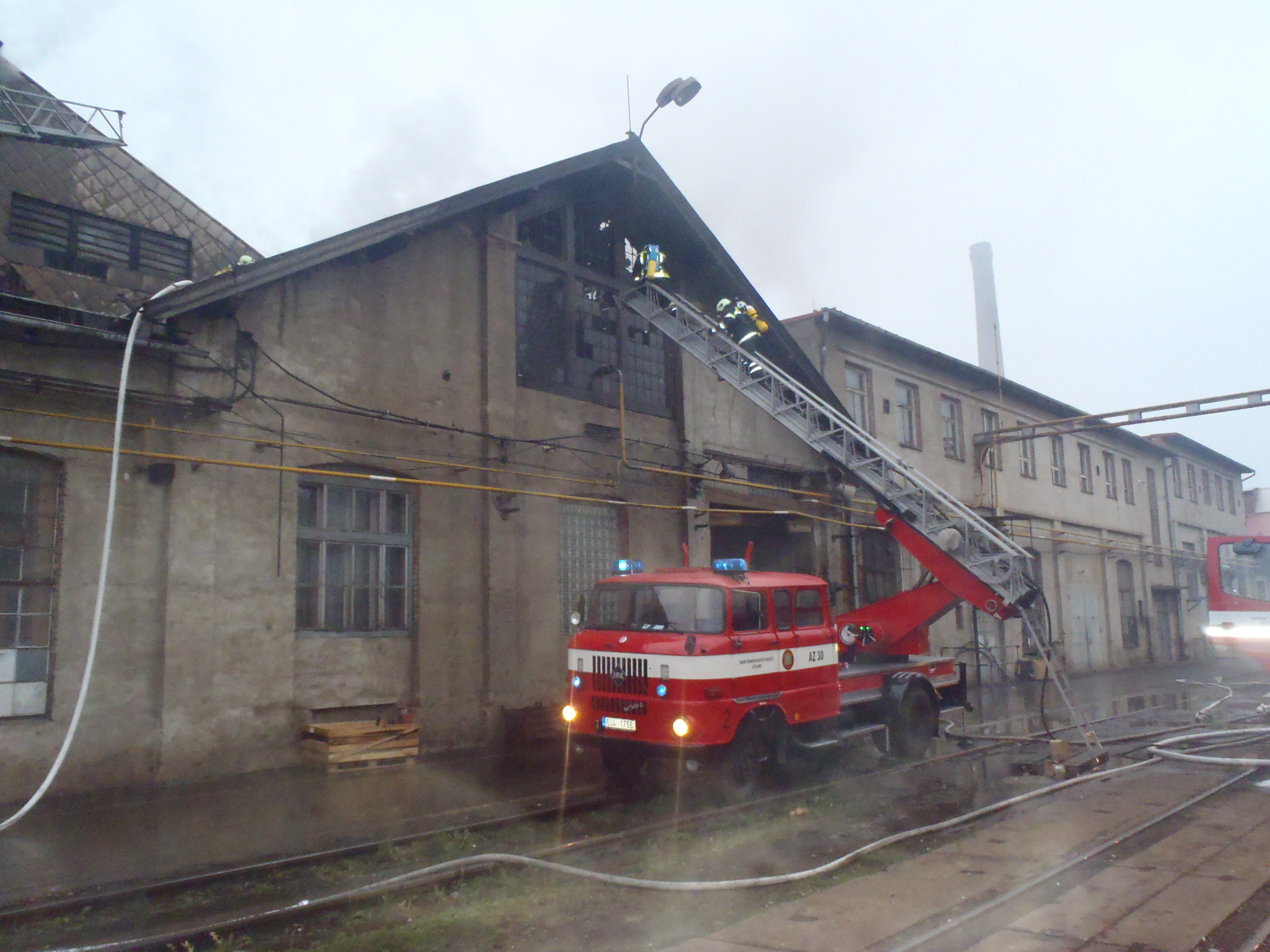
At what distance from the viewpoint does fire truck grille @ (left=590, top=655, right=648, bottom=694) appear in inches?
369

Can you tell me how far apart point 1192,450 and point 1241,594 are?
28578 mm

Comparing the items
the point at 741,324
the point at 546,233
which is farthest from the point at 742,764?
the point at 546,233

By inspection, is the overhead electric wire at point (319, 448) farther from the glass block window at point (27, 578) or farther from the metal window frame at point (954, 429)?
the metal window frame at point (954, 429)

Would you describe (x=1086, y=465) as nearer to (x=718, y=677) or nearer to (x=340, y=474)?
(x=718, y=677)

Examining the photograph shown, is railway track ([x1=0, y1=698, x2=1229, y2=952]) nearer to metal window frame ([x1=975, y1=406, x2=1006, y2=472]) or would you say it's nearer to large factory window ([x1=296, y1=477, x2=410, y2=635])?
large factory window ([x1=296, y1=477, x2=410, y2=635])

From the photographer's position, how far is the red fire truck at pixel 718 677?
29.9ft

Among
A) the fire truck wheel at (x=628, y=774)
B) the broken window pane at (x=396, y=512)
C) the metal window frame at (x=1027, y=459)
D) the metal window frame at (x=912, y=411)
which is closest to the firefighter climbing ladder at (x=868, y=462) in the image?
the fire truck wheel at (x=628, y=774)

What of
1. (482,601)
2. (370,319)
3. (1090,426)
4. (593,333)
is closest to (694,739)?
(482,601)

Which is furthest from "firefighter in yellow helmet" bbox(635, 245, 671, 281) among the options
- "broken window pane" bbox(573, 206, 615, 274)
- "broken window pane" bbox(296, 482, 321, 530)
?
→ "broken window pane" bbox(296, 482, 321, 530)

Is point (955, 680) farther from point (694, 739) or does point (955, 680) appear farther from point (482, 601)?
point (482, 601)

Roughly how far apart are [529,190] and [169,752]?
9.87 metres

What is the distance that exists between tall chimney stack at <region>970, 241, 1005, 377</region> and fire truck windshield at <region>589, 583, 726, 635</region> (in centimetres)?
2872

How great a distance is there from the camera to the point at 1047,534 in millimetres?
28703

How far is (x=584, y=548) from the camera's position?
15.6 m
